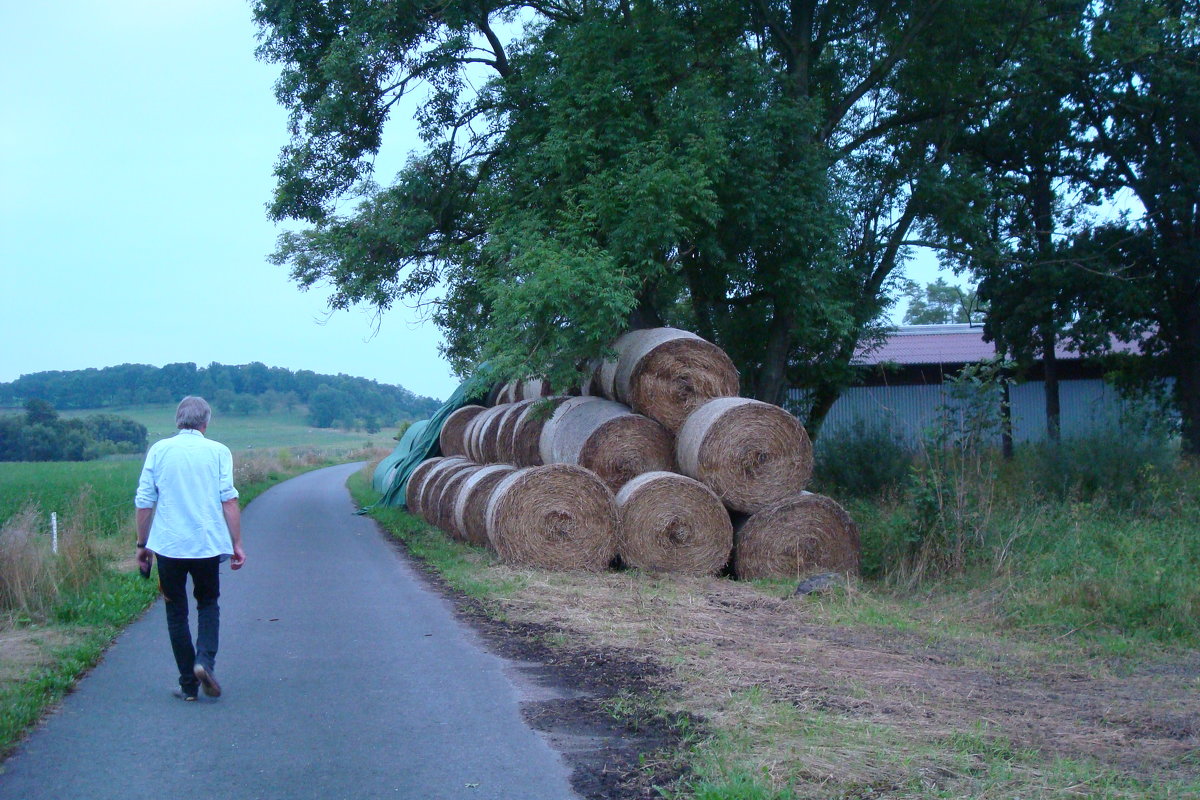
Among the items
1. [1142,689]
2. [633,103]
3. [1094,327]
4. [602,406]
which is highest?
[633,103]

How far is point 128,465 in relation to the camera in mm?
30156

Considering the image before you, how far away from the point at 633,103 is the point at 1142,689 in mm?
10491

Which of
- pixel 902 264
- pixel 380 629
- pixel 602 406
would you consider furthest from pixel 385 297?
pixel 380 629

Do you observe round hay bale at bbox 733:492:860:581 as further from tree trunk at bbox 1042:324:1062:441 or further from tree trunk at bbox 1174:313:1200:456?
tree trunk at bbox 1174:313:1200:456

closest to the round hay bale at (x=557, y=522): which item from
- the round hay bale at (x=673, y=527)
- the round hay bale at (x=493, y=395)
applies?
the round hay bale at (x=673, y=527)

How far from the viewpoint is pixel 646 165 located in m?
13.3

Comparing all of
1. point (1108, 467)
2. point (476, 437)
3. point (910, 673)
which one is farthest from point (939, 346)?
point (910, 673)

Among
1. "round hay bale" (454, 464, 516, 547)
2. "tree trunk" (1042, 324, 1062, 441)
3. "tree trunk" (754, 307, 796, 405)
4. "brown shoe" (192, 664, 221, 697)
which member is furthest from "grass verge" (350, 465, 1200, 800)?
"tree trunk" (1042, 324, 1062, 441)

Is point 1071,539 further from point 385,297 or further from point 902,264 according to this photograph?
point 385,297

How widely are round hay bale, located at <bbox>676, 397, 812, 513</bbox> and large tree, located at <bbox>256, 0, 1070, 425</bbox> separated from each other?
1.84m

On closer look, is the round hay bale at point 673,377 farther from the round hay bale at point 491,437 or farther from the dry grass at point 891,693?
the round hay bale at point 491,437

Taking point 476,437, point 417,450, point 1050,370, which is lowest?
point 417,450

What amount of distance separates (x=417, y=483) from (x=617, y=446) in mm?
8558

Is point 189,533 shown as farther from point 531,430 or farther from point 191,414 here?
point 531,430
